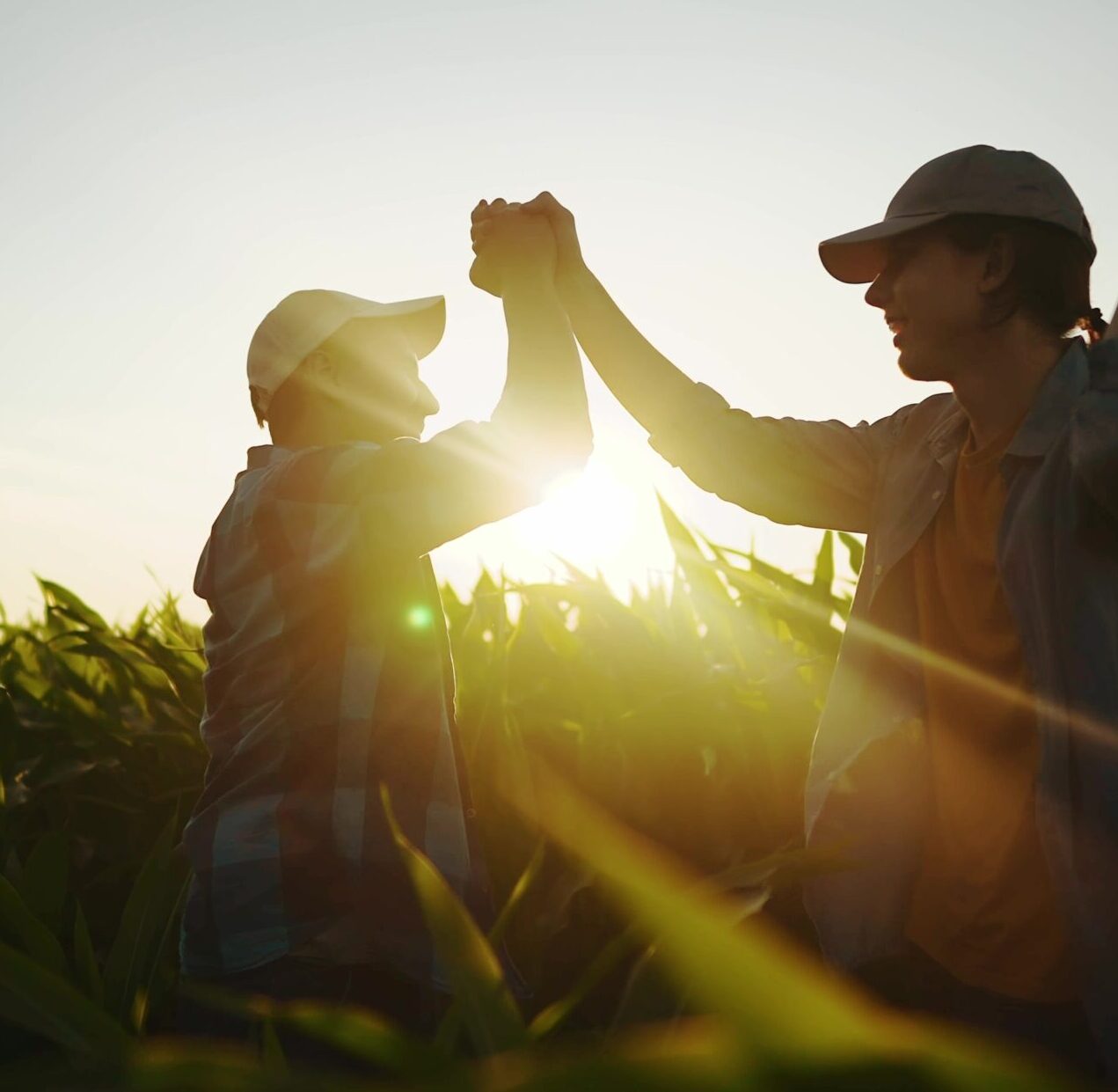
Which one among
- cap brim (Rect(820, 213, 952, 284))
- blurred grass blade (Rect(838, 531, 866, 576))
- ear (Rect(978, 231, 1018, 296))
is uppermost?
cap brim (Rect(820, 213, 952, 284))

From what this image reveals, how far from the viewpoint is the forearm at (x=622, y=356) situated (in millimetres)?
1850

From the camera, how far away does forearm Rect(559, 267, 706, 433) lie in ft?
6.07

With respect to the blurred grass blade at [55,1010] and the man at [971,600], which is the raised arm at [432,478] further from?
the blurred grass blade at [55,1010]

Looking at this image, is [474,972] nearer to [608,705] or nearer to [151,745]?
[608,705]

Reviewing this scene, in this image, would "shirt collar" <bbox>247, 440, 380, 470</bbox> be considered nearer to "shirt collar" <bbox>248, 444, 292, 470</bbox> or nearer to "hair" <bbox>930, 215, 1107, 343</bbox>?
"shirt collar" <bbox>248, 444, 292, 470</bbox>

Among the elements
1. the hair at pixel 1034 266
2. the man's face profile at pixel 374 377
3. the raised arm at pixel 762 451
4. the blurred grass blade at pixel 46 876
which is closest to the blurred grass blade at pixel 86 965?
the blurred grass blade at pixel 46 876

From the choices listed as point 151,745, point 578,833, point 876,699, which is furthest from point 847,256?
point 151,745

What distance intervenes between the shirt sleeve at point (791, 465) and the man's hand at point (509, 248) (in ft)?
1.27

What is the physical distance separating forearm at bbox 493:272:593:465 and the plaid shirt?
5 cm

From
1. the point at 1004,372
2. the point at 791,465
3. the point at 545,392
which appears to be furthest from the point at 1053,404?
the point at 545,392

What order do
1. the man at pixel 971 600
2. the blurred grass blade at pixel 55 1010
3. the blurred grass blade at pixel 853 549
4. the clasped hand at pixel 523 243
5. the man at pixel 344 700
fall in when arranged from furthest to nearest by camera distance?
the blurred grass blade at pixel 853 549 → the clasped hand at pixel 523 243 → the man at pixel 344 700 → the man at pixel 971 600 → the blurred grass blade at pixel 55 1010

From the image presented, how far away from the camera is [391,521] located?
1.53 m

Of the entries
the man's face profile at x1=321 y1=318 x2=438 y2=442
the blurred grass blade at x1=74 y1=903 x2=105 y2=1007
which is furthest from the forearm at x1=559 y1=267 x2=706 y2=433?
the blurred grass blade at x1=74 y1=903 x2=105 y2=1007

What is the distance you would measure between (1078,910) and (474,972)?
0.90 meters
